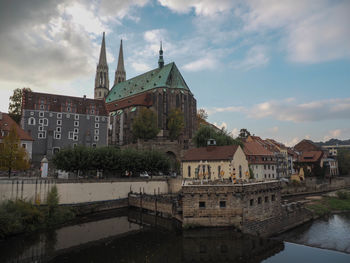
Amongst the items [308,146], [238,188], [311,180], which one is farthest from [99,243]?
[308,146]

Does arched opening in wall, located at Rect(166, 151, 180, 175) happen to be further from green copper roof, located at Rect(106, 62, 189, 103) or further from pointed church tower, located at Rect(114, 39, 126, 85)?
pointed church tower, located at Rect(114, 39, 126, 85)

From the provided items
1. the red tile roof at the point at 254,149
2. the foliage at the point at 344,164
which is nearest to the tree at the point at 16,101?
the red tile roof at the point at 254,149

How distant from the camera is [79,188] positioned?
4178 centimetres

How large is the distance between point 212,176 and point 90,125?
142 ft

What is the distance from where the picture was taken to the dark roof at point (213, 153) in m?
44.8

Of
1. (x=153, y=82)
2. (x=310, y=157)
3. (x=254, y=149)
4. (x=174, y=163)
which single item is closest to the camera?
(x=254, y=149)

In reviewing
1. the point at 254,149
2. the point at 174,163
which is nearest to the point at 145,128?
the point at 174,163

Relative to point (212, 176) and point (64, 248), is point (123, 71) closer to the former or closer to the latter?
point (212, 176)

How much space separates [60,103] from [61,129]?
282 inches

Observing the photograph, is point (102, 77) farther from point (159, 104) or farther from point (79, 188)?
point (79, 188)

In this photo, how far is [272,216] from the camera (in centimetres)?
3428

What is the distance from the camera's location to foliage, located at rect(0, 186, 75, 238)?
28.4 meters

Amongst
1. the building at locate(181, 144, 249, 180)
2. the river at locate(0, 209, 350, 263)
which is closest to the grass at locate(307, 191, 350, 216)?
the river at locate(0, 209, 350, 263)

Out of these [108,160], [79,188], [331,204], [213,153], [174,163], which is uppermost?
[213,153]
